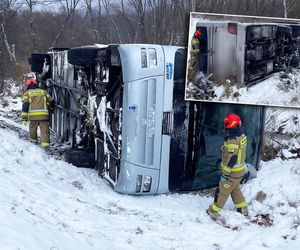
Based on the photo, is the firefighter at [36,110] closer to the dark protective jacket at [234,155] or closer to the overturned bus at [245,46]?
the overturned bus at [245,46]

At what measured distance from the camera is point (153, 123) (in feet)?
18.5

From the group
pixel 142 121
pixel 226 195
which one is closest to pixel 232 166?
pixel 226 195

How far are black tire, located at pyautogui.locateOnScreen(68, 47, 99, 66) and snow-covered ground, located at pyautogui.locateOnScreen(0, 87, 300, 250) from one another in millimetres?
1619

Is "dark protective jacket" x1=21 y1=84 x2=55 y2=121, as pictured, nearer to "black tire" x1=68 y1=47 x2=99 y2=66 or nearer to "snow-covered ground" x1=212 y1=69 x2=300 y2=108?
"black tire" x1=68 y1=47 x2=99 y2=66

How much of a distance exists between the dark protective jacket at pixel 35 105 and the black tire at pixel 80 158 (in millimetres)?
1405

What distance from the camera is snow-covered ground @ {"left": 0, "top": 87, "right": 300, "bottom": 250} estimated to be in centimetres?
397

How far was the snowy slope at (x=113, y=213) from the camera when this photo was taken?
13.0ft

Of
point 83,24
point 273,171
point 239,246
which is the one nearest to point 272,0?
point 273,171

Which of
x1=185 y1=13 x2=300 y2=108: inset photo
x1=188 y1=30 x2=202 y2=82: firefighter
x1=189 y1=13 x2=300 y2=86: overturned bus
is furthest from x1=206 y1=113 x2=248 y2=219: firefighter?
x1=188 y1=30 x2=202 y2=82: firefighter

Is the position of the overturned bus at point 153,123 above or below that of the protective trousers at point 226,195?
above

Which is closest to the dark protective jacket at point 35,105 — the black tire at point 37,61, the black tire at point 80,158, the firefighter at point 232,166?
the black tire at point 80,158

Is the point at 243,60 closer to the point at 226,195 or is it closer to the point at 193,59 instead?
the point at 193,59

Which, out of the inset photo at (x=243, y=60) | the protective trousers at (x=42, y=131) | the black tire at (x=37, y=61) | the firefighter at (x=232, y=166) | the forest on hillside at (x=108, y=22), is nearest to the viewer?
the firefighter at (x=232, y=166)

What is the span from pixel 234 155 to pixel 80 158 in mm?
2662
